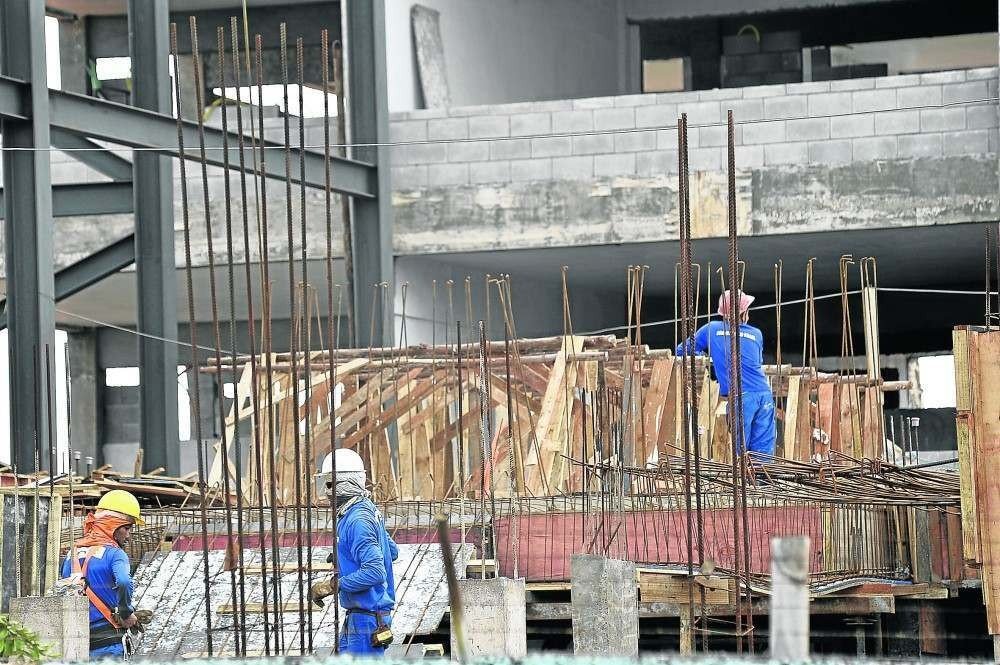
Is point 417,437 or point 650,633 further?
point 417,437

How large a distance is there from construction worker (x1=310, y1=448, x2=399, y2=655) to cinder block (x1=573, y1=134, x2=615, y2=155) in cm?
1026

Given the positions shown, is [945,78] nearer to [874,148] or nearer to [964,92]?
[964,92]

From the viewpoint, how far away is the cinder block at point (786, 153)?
1792 centimetres

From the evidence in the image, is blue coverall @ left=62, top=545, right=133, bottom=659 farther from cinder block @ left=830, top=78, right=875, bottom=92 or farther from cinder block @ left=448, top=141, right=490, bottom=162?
cinder block @ left=830, top=78, right=875, bottom=92

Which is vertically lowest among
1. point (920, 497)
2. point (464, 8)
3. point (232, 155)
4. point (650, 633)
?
point (650, 633)

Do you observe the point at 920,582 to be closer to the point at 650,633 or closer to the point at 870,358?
the point at 650,633

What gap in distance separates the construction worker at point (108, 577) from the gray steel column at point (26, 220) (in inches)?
170

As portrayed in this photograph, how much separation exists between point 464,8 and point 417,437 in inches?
366

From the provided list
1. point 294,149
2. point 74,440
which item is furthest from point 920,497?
point 74,440

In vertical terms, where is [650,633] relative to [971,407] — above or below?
below

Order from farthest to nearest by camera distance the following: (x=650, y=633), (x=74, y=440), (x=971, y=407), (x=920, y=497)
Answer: (x=74, y=440) < (x=650, y=633) < (x=920, y=497) < (x=971, y=407)

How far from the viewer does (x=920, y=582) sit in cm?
968

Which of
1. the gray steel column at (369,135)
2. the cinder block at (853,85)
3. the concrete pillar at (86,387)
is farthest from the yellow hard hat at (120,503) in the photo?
the concrete pillar at (86,387)

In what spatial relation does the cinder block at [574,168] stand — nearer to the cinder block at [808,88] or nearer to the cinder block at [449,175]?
the cinder block at [449,175]
